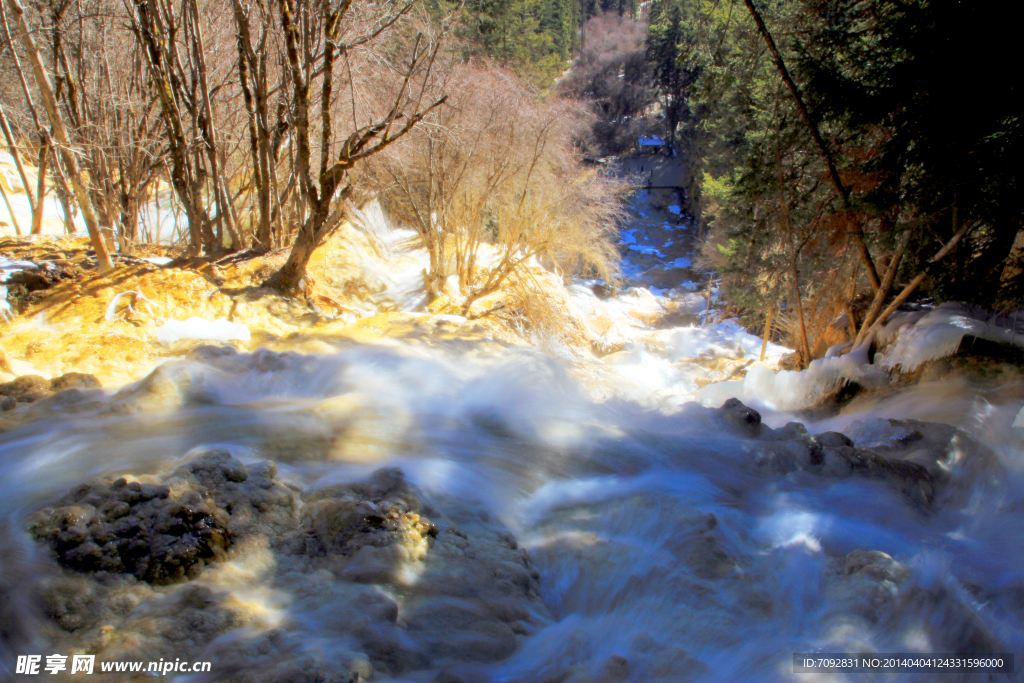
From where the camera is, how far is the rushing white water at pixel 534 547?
197 centimetres

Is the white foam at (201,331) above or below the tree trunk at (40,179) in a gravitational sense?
below

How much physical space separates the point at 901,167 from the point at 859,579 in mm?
4611

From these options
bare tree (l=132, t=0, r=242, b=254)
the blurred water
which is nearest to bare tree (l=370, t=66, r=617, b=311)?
bare tree (l=132, t=0, r=242, b=254)

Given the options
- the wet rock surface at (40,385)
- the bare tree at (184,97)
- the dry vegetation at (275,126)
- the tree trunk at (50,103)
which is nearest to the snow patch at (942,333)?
the dry vegetation at (275,126)

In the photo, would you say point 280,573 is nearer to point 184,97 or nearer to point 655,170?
point 184,97

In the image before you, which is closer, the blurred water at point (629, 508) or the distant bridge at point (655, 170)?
the blurred water at point (629, 508)

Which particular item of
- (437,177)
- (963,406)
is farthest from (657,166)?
(963,406)

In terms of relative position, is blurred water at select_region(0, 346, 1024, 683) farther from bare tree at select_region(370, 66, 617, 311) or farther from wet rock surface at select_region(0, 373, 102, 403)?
bare tree at select_region(370, 66, 617, 311)

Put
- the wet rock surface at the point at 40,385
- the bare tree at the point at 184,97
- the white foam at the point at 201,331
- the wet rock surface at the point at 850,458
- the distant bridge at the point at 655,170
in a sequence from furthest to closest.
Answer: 1. the distant bridge at the point at 655,170
2. the bare tree at the point at 184,97
3. the white foam at the point at 201,331
4. the wet rock surface at the point at 40,385
5. the wet rock surface at the point at 850,458

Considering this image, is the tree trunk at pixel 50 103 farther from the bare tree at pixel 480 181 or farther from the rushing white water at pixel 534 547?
the bare tree at pixel 480 181

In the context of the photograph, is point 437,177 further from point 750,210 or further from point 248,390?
point 248,390

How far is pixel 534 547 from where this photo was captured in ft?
9.36

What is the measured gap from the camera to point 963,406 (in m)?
4.44

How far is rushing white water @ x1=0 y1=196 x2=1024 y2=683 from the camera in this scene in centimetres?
197
